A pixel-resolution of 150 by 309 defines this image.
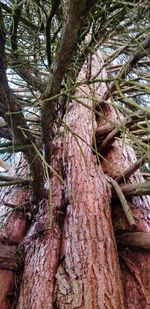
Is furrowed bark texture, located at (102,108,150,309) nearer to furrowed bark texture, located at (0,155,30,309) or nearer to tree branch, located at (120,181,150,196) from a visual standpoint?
tree branch, located at (120,181,150,196)

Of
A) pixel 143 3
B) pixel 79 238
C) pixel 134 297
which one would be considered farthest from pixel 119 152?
pixel 143 3

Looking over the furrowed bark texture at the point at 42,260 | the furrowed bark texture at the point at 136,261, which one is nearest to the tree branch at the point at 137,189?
the furrowed bark texture at the point at 136,261

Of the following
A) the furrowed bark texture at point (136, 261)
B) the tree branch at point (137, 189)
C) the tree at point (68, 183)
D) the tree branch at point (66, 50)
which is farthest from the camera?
the tree branch at point (137, 189)

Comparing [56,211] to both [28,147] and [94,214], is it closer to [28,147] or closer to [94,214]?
[94,214]

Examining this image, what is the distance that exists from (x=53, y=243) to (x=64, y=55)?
0.81 metres

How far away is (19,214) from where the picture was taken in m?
1.50

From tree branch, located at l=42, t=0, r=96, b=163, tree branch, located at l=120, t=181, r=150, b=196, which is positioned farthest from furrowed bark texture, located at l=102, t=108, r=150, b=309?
tree branch, located at l=42, t=0, r=96, b=163

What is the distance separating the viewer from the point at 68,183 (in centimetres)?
148

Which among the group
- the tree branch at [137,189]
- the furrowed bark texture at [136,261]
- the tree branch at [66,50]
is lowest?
the furrowed bark texture at [136,261]

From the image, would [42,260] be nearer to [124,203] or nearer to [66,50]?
[124,203]

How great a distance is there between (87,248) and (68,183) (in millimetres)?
424

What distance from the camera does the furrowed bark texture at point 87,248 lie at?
0.98 meters

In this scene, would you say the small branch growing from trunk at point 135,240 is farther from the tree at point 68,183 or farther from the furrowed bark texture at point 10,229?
the furrowed bark texture at point 10,229

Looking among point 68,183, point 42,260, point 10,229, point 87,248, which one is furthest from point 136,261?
point 10,229
